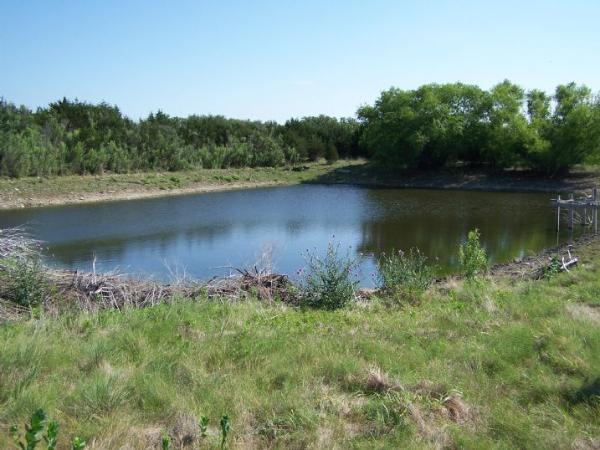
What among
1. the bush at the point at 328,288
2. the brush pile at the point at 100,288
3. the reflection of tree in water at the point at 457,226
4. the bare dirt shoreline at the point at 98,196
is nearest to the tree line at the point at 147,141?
the bare dirt shoreline at the point at 98,196

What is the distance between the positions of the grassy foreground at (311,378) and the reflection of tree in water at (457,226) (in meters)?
7.89

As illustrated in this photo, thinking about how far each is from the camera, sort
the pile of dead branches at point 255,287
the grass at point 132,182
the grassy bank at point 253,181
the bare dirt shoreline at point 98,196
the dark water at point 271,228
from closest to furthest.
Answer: the pile of dead branches at point 255,287 → the dark water at point 271,228 → the bare dirt shoreline at point 98,196 → the grass at point 132,182 → the grassy bank at point 253,181

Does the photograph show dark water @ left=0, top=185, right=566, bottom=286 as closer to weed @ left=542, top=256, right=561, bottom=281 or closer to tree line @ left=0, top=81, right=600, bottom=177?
weed @ left=542, top=256, right=561, bottom=281

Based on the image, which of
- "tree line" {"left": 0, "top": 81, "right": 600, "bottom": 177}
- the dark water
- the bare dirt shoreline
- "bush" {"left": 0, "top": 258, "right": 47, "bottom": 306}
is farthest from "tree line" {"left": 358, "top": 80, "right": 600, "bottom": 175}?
"bush" {"left": 0, "top": 258, "right": 47, "bottom": 306}

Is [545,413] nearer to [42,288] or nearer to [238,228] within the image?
[42,288]

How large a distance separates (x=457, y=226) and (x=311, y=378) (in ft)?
67.5

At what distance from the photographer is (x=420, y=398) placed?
14.0ft

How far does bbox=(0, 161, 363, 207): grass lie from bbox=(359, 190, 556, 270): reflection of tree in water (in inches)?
608

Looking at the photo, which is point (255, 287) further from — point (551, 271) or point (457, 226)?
point (457, 226)

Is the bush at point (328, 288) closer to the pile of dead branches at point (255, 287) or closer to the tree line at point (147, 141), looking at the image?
the pile of dead branches at point (255, 287)

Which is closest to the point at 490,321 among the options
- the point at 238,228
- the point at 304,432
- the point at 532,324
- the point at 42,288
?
the point at 532,324

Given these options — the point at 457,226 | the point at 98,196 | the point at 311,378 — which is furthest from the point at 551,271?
the point at 98,196

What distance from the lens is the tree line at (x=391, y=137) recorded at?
131ft

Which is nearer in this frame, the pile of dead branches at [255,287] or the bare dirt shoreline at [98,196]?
the pile of dead branches at [255,287]
